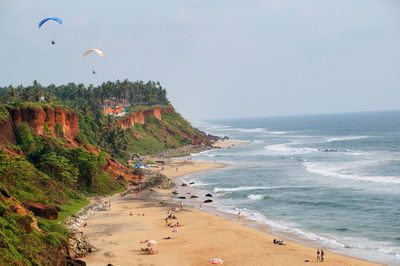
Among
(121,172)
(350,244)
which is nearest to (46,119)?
(121,172)

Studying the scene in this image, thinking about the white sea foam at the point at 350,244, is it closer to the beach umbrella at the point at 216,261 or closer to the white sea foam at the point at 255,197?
the white sea foam at the point at 255,197

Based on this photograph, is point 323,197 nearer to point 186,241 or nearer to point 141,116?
point 186,241

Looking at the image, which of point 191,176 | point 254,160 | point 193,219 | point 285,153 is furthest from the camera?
point 285,153

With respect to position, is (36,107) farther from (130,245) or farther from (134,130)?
(134,130)

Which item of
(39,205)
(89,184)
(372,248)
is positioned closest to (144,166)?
(89,184)

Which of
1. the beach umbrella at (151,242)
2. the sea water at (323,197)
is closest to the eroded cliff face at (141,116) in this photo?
the sea water at (323,197)

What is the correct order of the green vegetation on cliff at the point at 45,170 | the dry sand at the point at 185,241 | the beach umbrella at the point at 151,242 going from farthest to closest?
the beach umbrella at the point at 151,242
the dry sand at the point at 185,241
the green vegetation on cliff at the point at 45,170

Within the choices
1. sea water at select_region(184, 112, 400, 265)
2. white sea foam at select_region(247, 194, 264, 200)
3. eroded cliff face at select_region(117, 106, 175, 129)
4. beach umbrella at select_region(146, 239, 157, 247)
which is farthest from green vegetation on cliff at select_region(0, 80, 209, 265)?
eroded cliff face at select_region(117, 106, 175, 129)
